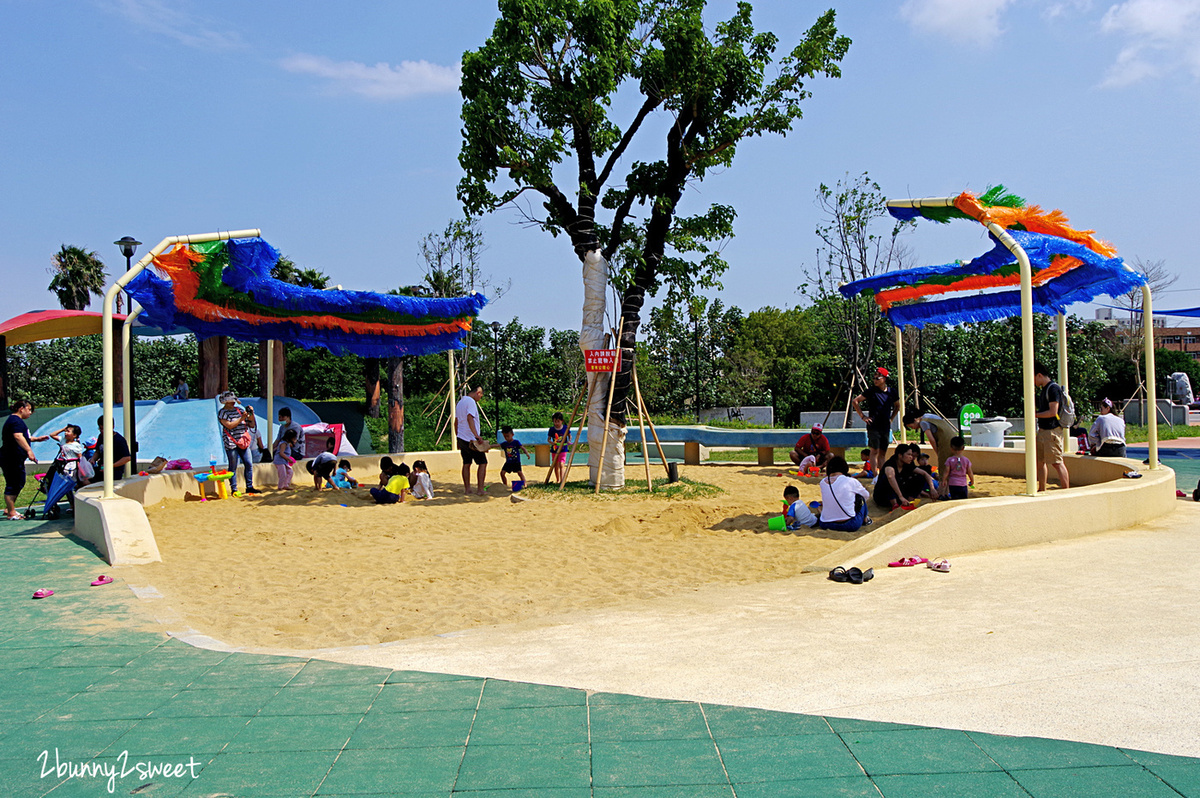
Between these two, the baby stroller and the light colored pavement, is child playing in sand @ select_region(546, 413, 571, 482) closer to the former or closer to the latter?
the baby stroller

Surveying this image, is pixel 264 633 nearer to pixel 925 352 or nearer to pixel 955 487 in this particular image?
pixel 955 487

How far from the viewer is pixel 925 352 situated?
2684cm

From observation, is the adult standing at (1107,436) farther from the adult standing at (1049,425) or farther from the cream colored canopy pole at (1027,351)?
the cream colored canopy pole at (1027,351)

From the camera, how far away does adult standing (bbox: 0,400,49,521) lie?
35.5ft

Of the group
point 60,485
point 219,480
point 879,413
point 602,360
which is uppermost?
point 602,360

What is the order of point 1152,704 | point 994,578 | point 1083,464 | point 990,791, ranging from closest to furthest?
1. point 990,791
2. point 1152,704
3. point 994,578
4. point 1083,464

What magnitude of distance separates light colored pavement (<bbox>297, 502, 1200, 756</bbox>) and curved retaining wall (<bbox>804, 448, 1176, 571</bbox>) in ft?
1.30

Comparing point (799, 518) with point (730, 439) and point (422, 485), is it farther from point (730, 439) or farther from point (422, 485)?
point (730, 439)

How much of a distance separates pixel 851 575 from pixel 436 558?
4024mm

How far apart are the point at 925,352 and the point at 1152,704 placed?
24416 millimetres

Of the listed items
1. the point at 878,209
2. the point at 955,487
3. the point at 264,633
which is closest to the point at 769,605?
the point at 264,633

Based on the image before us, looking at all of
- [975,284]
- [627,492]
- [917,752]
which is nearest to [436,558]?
[627,492]

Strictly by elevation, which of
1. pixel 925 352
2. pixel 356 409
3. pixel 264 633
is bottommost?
pixel 264 633

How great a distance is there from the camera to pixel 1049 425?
418 inches
